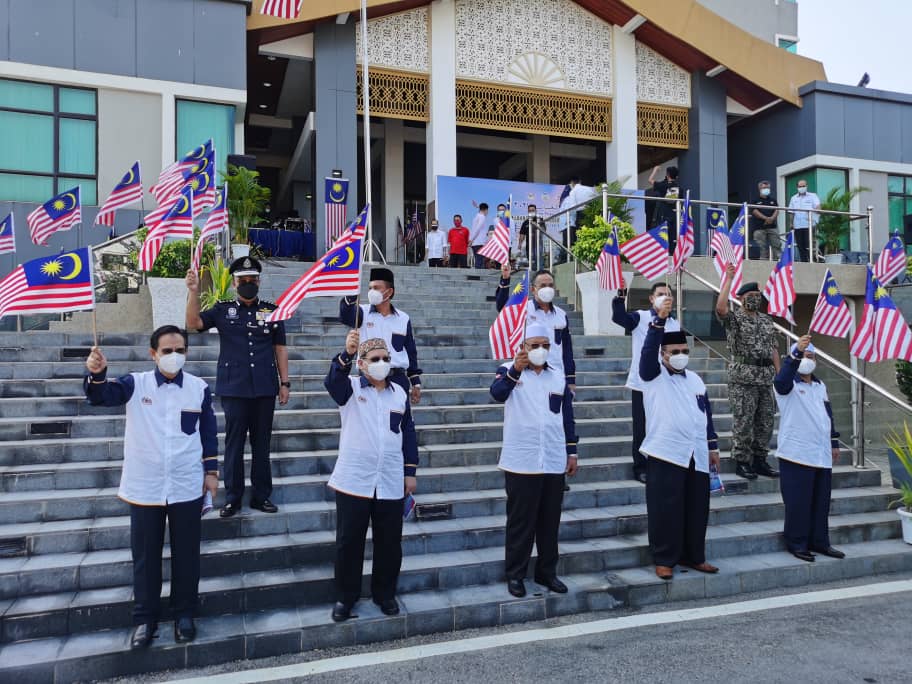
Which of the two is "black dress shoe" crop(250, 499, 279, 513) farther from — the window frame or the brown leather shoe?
the window frame

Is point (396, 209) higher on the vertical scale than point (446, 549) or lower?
higher

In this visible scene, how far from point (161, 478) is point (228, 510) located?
3.92ft

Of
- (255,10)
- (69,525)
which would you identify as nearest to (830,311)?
(69,525)

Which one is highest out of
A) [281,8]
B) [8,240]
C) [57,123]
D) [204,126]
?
[281,8]

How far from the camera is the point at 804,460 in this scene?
18.5 ft

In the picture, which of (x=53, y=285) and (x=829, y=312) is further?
(x=829, y=312)

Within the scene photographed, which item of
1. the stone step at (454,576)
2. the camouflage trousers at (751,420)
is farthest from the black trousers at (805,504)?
the camouflage trousers at (751,420)

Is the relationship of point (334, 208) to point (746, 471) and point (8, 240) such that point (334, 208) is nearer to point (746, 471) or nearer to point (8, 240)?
point (8, 240)

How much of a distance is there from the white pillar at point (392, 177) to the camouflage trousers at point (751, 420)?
12874mm

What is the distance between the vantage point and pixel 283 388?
18.2 feet

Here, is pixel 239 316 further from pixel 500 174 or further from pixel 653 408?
pixel 500 174

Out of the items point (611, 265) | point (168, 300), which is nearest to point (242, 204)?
point (168, 300)

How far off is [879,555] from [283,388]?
5037mm

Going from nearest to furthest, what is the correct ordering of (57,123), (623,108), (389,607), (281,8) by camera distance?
(389,607) < (281,8) < (57,123) < (623,108)
